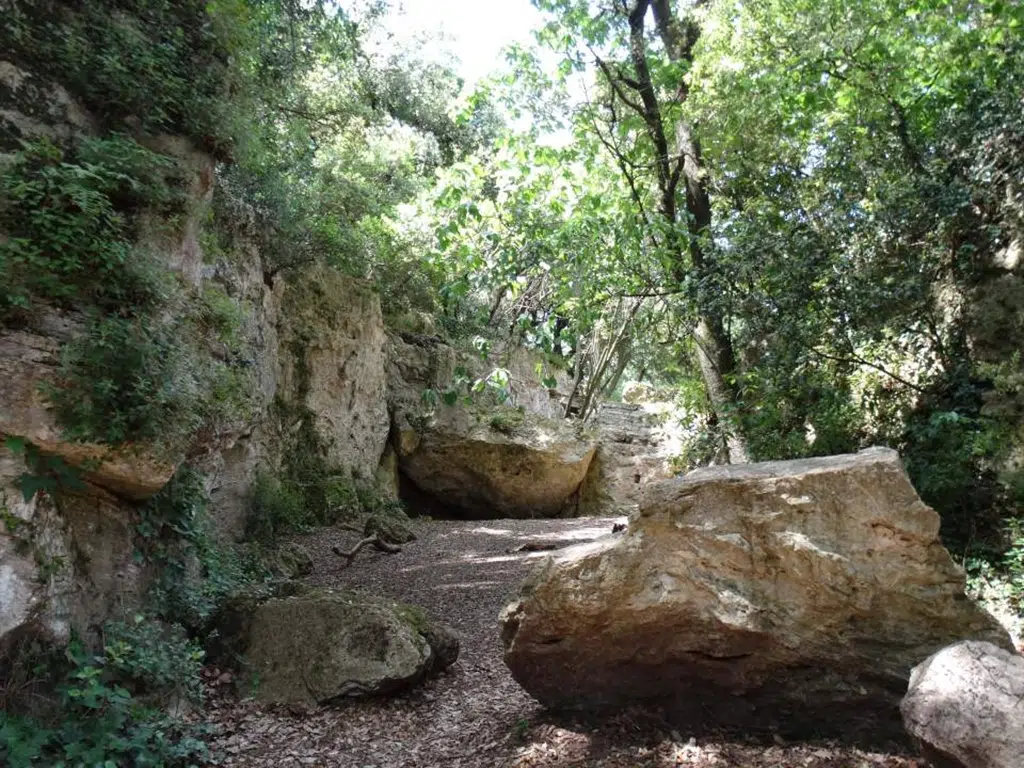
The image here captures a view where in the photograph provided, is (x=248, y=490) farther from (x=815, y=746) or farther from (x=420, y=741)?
(x=815, y=746)

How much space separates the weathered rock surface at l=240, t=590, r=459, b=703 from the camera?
15.1 ft

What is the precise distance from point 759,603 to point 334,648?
280 centimetres

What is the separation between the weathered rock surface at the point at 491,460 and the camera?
44.9 ft

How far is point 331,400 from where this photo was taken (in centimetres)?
1179

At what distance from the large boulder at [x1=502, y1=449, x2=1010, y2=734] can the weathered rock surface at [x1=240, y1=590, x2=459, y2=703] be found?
112cm

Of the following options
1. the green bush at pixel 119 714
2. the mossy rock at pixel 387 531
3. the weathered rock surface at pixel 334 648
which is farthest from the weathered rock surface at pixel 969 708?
the mossy rock at pixel 387 531

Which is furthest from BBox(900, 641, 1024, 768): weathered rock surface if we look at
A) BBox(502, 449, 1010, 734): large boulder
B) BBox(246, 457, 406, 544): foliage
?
BBox(246, 457, 406, 544): foliage

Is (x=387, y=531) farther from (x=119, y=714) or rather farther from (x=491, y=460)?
(x=119, y=714)

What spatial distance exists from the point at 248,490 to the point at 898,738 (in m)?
7.34

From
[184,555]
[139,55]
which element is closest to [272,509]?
[184,555]

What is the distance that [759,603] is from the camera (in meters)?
3.60

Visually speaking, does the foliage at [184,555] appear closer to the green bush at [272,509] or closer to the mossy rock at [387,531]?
the green bush at [272,509]

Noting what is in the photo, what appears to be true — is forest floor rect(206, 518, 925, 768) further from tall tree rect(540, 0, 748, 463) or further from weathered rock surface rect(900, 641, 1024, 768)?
tall tree rect(540, 0, 748, 463)

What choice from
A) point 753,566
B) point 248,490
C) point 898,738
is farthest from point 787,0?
point 248,490
